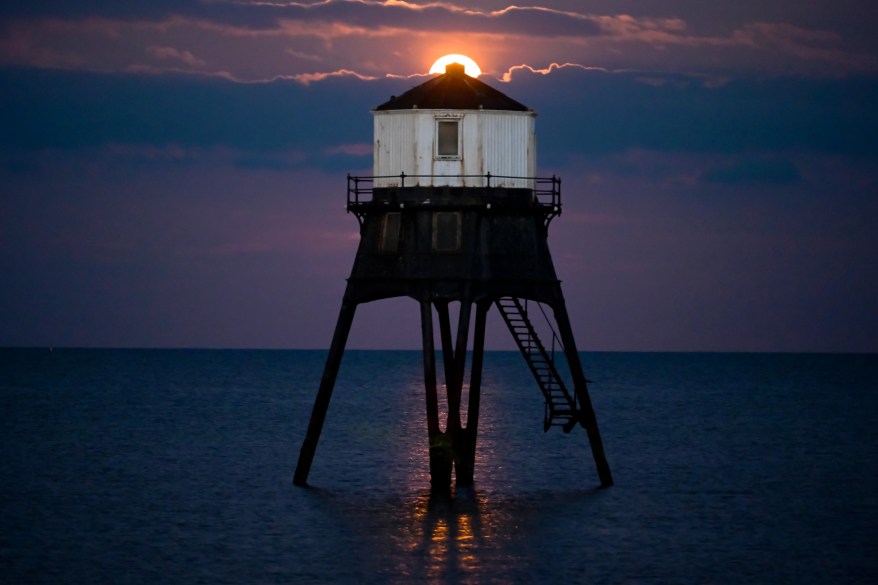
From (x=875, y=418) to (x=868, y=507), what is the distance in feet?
164

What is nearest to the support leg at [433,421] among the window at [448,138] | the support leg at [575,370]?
the support leg at [575,370]

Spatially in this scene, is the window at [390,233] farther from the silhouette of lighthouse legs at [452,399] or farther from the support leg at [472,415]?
the support leg at [472,415]

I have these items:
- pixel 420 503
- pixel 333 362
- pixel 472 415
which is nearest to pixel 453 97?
pixel 333 362

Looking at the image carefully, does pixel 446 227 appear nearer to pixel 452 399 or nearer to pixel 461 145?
pixel 461 145

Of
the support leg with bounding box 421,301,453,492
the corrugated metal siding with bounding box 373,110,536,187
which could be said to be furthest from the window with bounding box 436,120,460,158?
the support leg with bounding box 421,301,453,492

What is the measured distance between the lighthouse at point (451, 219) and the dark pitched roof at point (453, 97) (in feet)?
0.13

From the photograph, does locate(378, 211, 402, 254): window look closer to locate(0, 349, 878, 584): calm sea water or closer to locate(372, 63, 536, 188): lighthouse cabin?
locate(372, 63, 536, 188): lighthouse cabin

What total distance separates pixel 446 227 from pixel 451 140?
233 cm

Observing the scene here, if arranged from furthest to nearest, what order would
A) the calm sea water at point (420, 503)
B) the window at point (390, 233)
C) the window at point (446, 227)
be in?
the window at point (390, 233)
the window at point (446, 227)
the calm sea water at point (420, 503)

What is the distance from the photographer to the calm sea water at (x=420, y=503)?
35.6 m

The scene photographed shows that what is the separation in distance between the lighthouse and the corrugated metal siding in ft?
0.08

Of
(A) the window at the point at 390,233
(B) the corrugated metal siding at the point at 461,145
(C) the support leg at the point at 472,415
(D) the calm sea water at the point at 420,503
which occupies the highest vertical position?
(B) the corrugated metal siding at the point at 461,145

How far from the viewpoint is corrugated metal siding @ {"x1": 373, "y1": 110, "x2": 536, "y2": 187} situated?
41.0 m

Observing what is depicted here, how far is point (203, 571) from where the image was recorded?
3491 cm
